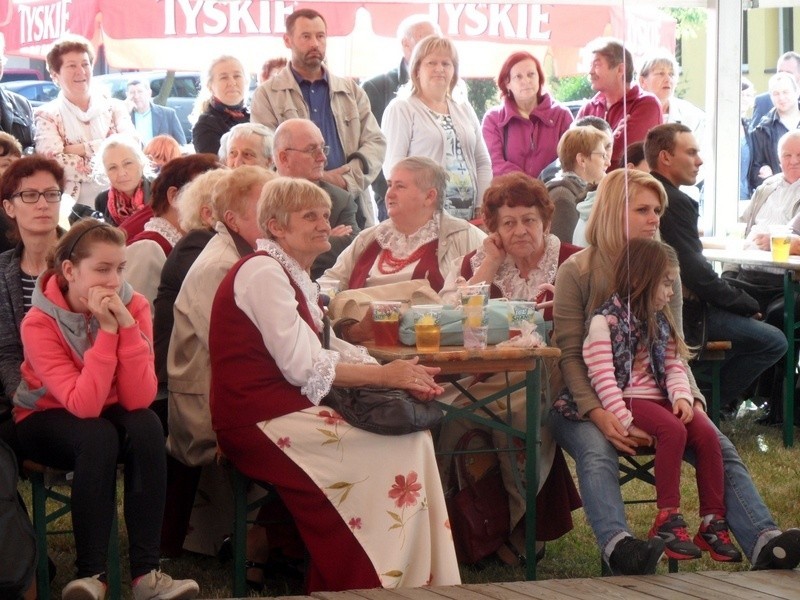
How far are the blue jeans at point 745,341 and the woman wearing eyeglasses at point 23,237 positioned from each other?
2.94m

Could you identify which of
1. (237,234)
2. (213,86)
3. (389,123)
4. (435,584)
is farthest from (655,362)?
(213,86)

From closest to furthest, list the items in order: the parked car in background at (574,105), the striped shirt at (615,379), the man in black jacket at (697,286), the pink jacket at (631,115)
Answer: the striped shirt at (615,379) → the man in black jacket at (697,286) → the pink jacket at (631,115) → the parked car in background at (574,105)

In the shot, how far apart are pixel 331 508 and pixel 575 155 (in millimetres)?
2811

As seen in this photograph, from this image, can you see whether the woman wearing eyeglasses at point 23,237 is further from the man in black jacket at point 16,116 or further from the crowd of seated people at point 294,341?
the man in black jacket at point 16,116

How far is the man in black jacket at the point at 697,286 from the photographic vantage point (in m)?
5.54

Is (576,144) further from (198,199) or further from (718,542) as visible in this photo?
(718,542)

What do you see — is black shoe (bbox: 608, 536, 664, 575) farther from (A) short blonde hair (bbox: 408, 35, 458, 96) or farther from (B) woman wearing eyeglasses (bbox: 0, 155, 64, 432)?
(A) short blonde hair (bbox: 408, 35, 458, 96)

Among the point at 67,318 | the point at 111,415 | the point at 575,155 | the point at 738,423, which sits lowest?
the point at 738,423

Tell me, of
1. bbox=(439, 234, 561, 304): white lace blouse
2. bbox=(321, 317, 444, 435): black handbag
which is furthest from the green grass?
bbox=(439, 234, 561, 304): white lace blouse

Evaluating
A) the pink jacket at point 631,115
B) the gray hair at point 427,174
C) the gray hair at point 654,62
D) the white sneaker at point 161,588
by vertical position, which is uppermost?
the gray hair at point 654,62

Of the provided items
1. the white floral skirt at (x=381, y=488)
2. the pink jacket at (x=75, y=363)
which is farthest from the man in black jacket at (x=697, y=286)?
the pink jacket at (x=75, y=363)

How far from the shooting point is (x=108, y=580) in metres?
3.81

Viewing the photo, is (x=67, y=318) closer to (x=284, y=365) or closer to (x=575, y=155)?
(x=284, y=365)

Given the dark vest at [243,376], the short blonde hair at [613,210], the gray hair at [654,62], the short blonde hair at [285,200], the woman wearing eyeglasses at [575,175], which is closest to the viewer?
the dark vest at [243,376]
